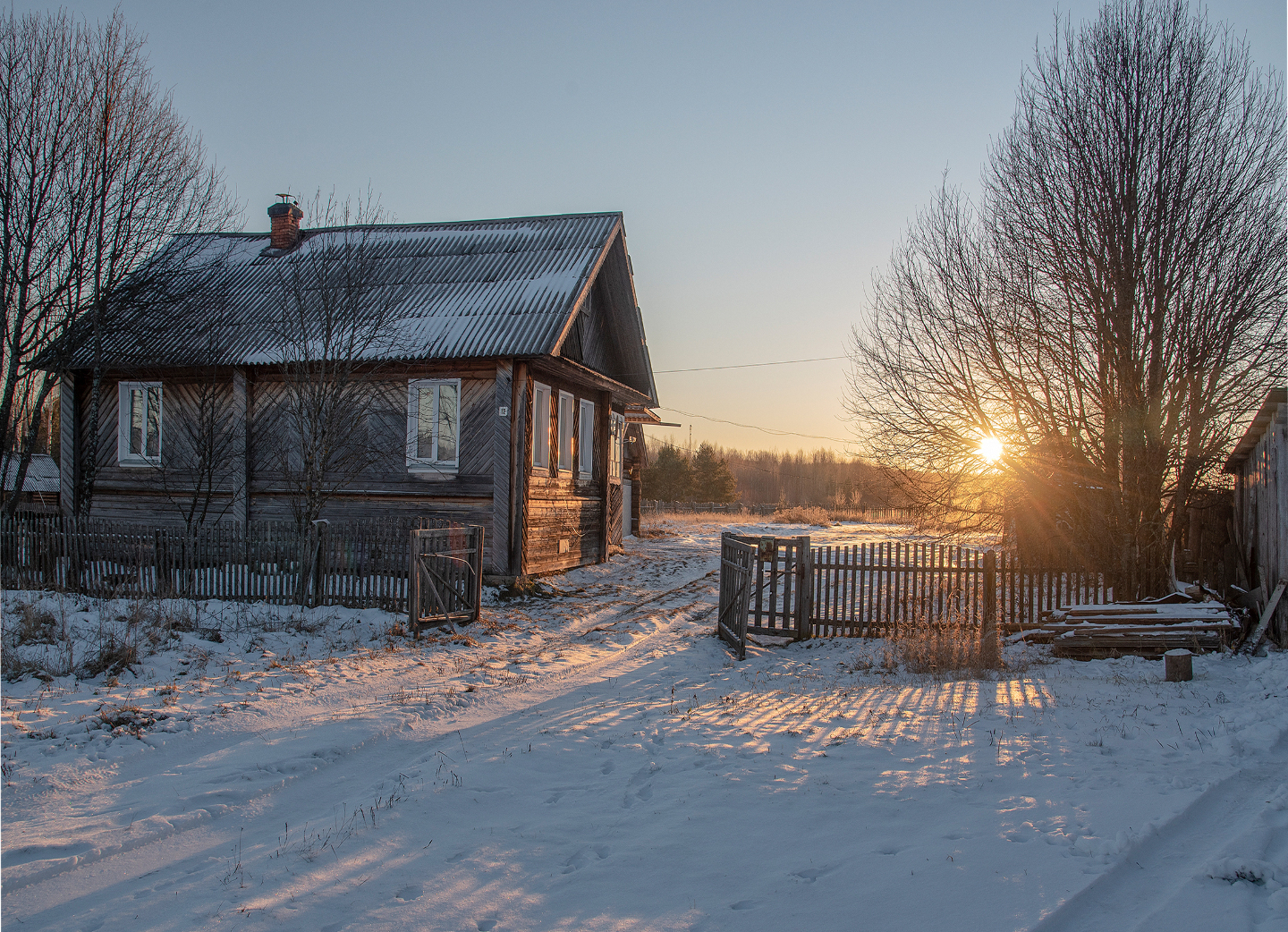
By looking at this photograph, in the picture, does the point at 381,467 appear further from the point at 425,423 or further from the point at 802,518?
the point at 802,518

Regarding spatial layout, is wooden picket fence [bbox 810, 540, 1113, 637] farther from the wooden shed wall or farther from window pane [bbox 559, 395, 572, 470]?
window pane [bbox 559, 395, 572, 470]

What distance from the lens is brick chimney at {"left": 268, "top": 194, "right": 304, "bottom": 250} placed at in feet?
64.0

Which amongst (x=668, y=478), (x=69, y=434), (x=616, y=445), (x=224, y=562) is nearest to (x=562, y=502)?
(x=616, y=445)

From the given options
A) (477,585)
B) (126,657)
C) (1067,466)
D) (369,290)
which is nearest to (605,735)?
(126,657)

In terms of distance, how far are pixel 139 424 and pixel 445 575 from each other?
34.5 ft

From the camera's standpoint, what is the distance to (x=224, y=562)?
39.7ft

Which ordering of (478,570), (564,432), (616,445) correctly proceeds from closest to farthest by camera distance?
(478,570)
(564,432)
(616,445)

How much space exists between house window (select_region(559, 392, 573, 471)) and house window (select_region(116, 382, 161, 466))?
863 centimetres

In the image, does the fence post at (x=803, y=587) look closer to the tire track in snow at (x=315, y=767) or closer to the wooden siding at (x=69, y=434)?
the tire track in snow at (x=315, y=767)

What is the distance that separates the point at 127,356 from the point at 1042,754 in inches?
695

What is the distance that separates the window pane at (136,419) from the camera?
17.2 m

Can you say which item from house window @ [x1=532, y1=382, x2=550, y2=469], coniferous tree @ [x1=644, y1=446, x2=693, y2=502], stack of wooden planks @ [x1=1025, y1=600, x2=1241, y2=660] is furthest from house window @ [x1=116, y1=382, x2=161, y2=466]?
coniferous tree @ [x1=644, y1=446, x2=693, y2=502]

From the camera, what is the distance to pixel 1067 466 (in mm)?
12258

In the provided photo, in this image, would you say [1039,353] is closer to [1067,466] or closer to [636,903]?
[1067,466]
